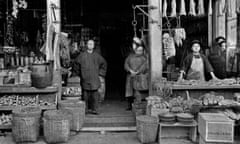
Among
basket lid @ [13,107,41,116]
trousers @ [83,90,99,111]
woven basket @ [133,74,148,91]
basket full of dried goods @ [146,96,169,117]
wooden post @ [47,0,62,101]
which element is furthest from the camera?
trousers @ [83,90,99,111]

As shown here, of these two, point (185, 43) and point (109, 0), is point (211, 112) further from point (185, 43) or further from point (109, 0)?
point (109, 0)

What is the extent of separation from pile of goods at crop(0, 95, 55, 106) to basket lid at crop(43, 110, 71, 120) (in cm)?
59

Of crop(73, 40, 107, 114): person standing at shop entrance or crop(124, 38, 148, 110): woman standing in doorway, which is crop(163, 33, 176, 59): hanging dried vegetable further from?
crop(73, 40, 107, 114): person standing at shop entrance

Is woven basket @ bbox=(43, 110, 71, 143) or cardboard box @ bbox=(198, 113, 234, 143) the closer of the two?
cardboard box @ bbox=(198, 113, 234, 143)

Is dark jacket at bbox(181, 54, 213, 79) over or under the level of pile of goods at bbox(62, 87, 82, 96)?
over

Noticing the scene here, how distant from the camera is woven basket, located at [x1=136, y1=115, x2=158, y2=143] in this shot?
6691 millimetres

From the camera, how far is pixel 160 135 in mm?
6793

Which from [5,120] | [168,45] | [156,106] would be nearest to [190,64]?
[168,45]

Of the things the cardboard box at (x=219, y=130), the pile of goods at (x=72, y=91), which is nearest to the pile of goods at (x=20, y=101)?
the pile of goods at (x=72, y=91)

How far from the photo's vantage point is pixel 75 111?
746 cm

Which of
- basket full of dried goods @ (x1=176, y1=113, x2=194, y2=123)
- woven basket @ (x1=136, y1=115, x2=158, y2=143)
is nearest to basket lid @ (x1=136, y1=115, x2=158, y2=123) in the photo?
woven basket @ (x1=136, y1=115, x2=158, y2=143)

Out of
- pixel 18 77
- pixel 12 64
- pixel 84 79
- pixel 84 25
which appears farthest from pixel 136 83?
pixel 84 25

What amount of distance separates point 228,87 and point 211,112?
0.89 meters

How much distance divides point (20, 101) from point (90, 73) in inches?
74.0
